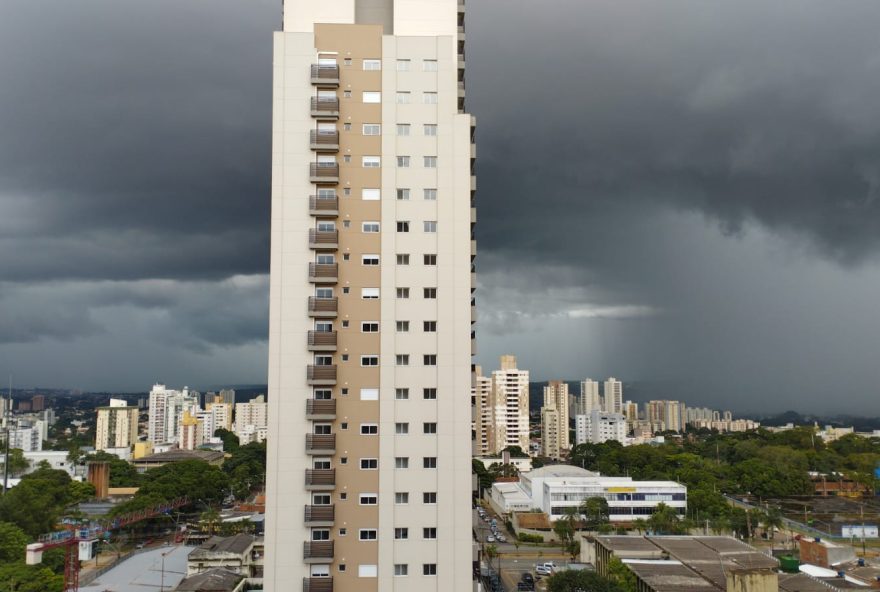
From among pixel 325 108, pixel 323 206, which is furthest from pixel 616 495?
pixel 325 108

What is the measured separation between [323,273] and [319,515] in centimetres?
723

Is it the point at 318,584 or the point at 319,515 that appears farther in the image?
the point at 319,515

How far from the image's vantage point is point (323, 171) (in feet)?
73.3

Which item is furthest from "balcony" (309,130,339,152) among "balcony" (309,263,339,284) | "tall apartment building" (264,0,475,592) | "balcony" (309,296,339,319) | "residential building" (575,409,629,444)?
"residential building" (575,409,629,444)

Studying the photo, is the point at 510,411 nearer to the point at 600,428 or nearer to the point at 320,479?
the point at 600,428

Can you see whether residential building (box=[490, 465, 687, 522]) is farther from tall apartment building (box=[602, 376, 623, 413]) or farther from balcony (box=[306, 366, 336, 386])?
tall apartment building (box=[602, 376, 623, 413])

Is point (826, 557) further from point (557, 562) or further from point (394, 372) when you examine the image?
point (394, 372)

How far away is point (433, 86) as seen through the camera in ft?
74.3

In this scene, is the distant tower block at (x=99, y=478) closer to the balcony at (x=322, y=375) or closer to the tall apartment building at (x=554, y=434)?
the balcony at (x=322, y=375)

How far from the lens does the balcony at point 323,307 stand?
21.9m

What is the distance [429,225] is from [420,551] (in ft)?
32.2

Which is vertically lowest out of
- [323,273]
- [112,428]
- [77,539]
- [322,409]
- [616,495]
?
[77,539]

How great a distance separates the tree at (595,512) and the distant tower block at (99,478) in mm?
48075

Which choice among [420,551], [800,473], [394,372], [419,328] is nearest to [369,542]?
[420,551]
